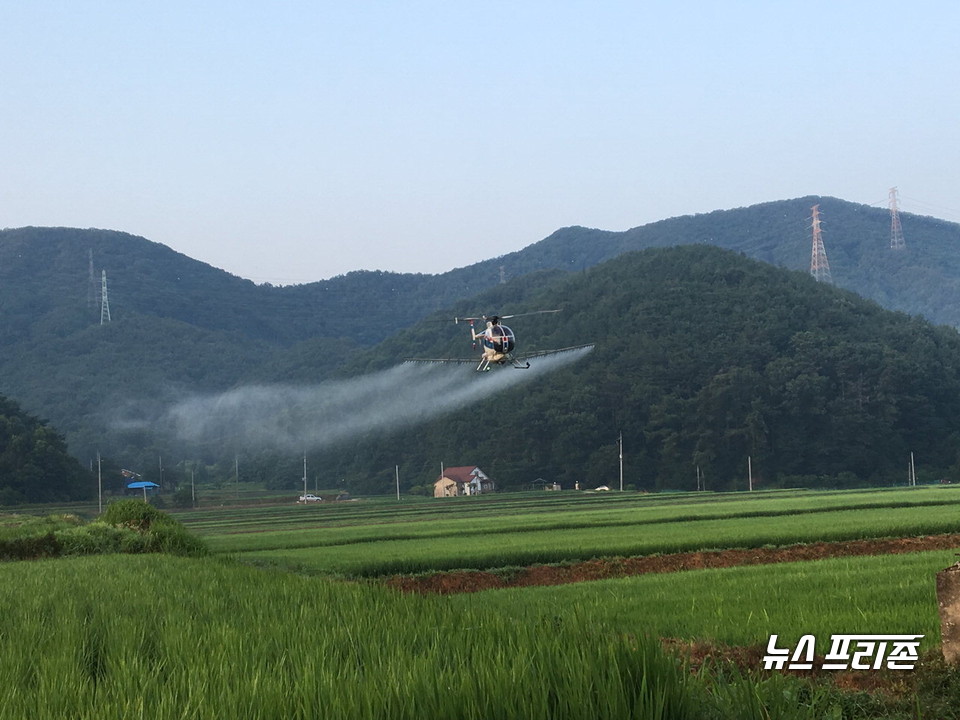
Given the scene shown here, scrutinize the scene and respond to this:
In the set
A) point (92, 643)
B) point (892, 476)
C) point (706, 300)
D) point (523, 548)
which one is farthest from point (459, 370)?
point (92, 643)

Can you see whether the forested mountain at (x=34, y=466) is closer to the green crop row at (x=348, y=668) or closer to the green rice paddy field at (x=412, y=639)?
the green rice paddy field at (x=412, y=639)

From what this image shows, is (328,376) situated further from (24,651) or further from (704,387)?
(24,651)

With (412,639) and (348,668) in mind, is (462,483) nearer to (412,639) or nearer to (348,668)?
(412,639)

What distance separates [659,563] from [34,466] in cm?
8427

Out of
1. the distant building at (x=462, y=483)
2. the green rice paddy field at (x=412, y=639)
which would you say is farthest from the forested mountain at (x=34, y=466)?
the green rice paddy field at (x=412, y=639)

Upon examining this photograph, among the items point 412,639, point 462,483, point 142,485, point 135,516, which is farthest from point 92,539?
point 462,483

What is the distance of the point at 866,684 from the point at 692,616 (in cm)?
433

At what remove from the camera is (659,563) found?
26500 millimetres

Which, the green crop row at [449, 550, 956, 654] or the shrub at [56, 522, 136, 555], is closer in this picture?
the green crop row at [449, 550, 956, 654]

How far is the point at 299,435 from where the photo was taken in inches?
6211

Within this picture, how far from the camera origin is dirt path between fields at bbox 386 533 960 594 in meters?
25.1

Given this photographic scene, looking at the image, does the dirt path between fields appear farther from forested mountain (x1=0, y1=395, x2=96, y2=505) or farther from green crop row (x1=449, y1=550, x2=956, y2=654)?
forested mountain (x1=0, y1=395, x2=96, y2=505)

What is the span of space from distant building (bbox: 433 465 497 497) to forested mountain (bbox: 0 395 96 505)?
40681mm

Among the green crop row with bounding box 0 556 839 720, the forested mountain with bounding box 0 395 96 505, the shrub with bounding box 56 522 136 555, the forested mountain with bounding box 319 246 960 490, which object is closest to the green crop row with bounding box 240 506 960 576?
the shrub with bounding box 56 522 136 555
